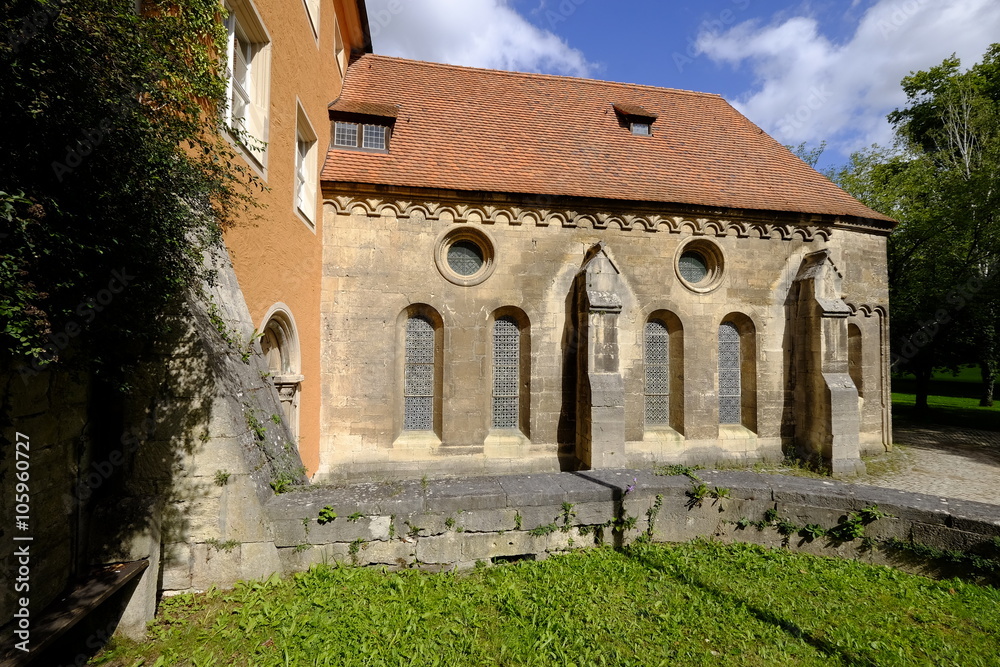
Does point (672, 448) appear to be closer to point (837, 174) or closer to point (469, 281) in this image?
point (469, 281)

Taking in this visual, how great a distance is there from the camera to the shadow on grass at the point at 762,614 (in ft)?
10.3

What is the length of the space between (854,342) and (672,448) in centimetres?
612

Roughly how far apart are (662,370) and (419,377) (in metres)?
5.68

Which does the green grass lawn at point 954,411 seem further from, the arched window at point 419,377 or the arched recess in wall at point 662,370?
the arched window at point 419,377

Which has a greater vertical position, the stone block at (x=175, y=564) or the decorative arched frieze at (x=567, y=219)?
the decorative arched frieze at (x=567, y=219)

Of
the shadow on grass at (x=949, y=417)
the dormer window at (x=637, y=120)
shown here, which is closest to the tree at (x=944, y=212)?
the shadow on grass at (x=949, y=417)

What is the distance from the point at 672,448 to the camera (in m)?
8.94

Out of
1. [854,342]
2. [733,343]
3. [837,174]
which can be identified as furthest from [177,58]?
[837,174]

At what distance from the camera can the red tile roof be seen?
8.41m

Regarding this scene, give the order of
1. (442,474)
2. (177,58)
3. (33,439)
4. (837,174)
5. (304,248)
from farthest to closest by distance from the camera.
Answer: (837,174)
(442,474)
(304,248)
(33,439)
(177,58)

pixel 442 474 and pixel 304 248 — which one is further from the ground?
pixel 304 248

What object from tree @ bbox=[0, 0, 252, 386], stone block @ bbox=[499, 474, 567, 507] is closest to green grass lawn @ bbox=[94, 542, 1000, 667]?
stone block @ bbox=[499, 474, 567, 507]

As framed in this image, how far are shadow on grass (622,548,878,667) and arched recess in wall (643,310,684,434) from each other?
5.22 m

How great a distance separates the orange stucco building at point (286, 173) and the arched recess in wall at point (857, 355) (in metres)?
13.0
